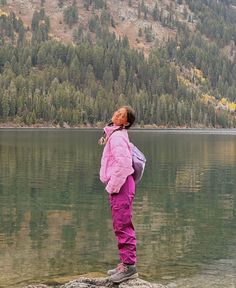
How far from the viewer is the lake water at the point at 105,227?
1789cm

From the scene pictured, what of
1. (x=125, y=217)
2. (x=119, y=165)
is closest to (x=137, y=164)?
(x=119, y=165)

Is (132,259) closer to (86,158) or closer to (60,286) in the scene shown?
(60,286)

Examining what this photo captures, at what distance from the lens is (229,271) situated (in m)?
17.8

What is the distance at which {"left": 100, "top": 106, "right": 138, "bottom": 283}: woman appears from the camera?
49.0 feet

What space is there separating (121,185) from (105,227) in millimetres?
10697

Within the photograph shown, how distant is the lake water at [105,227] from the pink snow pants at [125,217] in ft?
6.82

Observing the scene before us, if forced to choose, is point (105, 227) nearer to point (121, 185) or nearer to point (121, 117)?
point (121, 185)

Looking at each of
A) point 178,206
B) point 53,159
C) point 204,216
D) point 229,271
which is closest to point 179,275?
point 229,271

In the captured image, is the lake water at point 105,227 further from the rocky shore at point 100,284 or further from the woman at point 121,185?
the woman at point 121,185

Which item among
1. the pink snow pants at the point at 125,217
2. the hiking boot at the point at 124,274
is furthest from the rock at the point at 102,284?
the pink snow pants at the point at 125,217

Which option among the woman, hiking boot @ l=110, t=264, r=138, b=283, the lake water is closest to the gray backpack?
the woman

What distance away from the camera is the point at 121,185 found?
14938mm

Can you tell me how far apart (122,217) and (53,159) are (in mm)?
50888

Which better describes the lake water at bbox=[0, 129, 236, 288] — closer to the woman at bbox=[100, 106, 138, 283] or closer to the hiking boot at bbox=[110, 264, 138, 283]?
the hiking boot at bbox=[110, 264, 138, 283]
